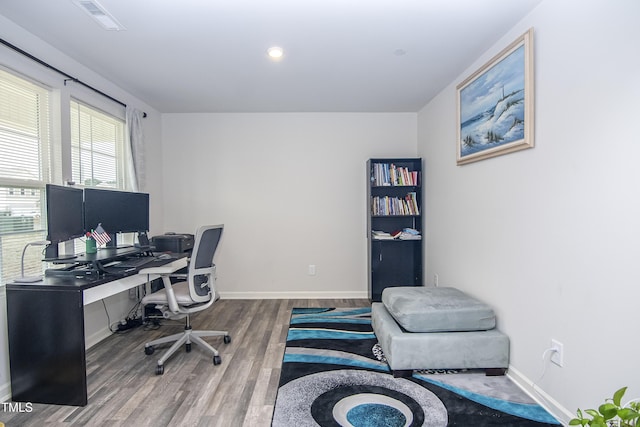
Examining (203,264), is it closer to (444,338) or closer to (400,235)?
(444,338)

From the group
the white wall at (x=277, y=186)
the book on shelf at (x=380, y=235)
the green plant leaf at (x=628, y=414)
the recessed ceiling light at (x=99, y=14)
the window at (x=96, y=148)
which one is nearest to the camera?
the green plant leaf at (x=628, y=414)

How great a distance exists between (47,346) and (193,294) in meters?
0.88

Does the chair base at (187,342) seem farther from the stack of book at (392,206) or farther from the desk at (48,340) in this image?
the stack of book at (392,206)

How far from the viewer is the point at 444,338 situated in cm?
226

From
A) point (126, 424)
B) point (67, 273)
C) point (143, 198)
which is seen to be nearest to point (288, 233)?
point (143, 198)

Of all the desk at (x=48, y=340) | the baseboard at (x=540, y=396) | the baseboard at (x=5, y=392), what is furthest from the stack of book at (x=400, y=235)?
the baseboard at (x=5, y=392)

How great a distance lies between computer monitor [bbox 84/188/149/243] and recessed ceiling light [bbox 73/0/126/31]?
1176 mm

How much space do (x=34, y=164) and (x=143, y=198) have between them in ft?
3.05

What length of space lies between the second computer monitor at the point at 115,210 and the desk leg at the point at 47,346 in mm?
693

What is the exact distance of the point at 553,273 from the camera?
187 centimetres

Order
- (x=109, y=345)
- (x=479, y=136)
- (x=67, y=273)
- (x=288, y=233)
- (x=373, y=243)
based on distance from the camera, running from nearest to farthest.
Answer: (x=67, y=273)
(x=479, y=136)
(x=109, y=345)
(x=373, y=243)
(x=288, y=233)

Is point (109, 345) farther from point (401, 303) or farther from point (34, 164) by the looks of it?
point (401, 303)

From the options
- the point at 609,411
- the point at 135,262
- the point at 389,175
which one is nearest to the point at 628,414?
the point at 609,411

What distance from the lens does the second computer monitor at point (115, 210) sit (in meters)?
2.56
